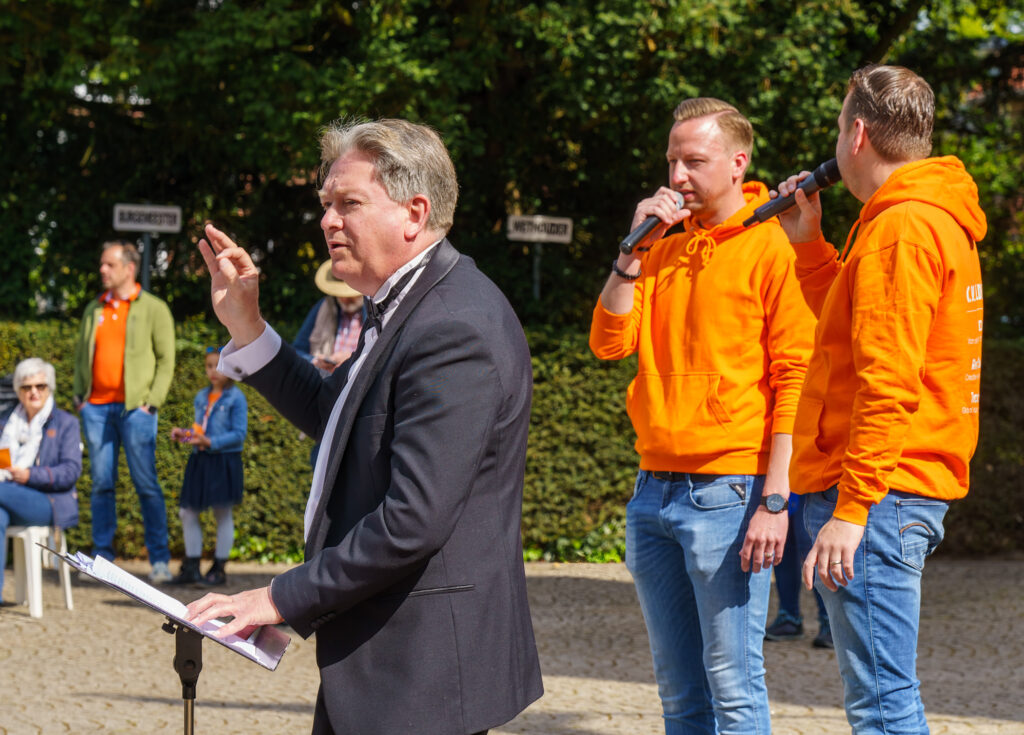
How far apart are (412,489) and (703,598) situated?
1.38m

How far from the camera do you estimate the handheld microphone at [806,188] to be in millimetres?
3232

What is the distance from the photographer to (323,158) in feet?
8.76

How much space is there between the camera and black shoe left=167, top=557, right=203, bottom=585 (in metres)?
8.49

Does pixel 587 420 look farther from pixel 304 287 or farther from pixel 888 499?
pixel 888 499

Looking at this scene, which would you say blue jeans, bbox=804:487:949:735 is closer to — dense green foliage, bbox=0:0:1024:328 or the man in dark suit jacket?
the man in dark suit jacket

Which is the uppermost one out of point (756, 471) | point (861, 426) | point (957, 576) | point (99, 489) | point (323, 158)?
point (323, 158)

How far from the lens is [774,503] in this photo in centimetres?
327

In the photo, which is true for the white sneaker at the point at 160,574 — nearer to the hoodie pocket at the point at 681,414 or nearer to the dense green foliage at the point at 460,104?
the dense green foliage at the point at 460,104

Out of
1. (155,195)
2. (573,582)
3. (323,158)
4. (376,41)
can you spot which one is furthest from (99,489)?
(323,158)

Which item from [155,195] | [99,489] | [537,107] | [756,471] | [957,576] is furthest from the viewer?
[155,195]

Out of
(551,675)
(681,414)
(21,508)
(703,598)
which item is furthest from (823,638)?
(21,508)

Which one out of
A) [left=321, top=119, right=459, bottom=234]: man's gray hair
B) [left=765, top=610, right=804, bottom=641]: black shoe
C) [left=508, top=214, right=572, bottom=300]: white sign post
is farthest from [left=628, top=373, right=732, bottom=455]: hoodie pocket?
[left=508, top=214, right=572, bottom=300]: white sign post

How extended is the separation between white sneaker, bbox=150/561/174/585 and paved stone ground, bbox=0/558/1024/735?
0.95ft

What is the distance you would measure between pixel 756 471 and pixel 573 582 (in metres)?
5.90
